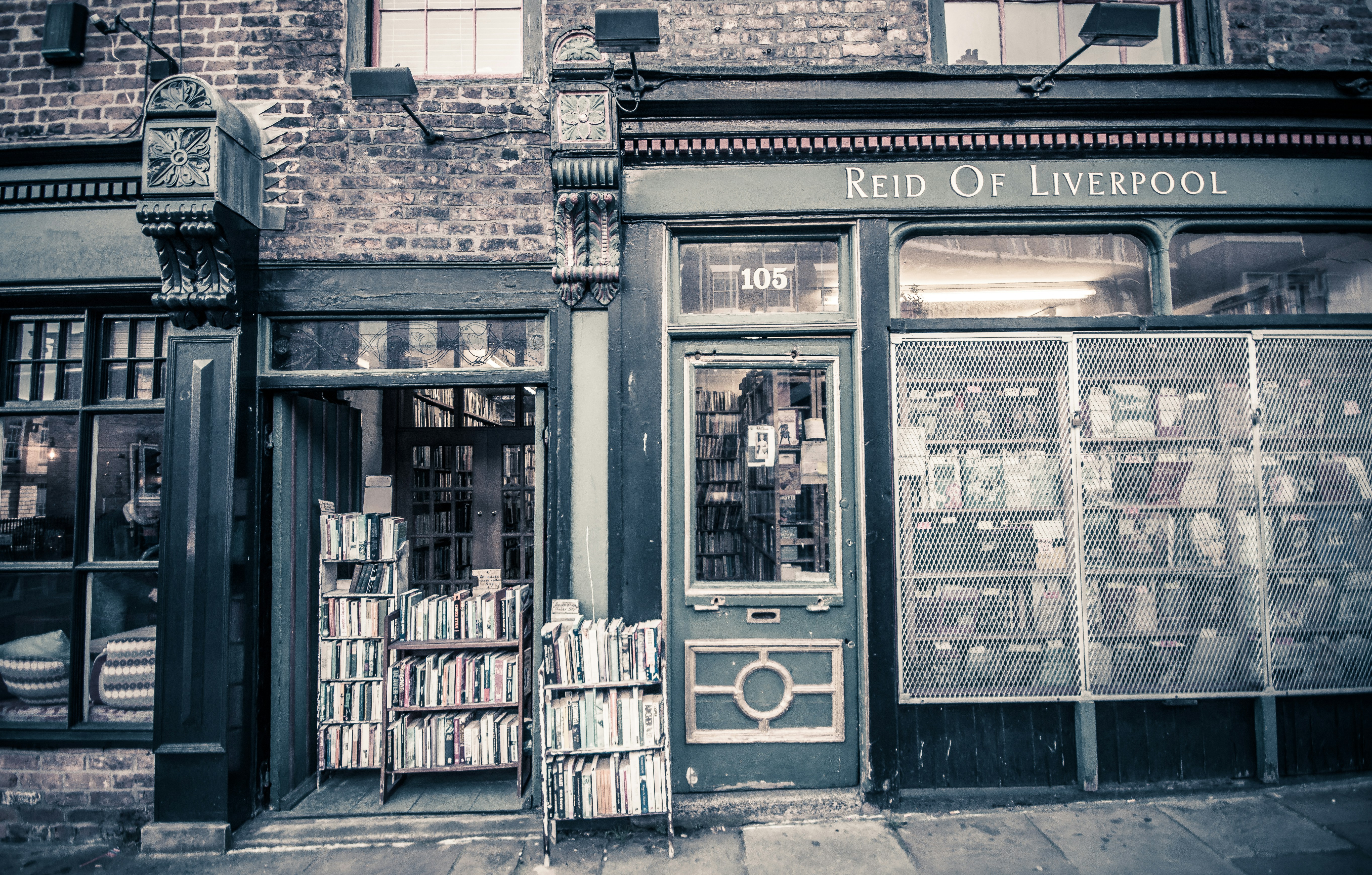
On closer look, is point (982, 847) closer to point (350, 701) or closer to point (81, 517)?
point (350, 701)

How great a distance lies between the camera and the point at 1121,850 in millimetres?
3436

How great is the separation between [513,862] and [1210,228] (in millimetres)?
6023

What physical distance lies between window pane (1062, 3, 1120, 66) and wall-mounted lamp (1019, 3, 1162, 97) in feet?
2.03

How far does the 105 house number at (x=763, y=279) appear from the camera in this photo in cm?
427

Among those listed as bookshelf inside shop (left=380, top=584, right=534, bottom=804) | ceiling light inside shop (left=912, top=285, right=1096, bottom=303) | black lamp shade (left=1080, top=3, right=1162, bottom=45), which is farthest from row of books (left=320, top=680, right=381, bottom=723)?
black lamp shade (left=1080, top=3, right=1162, bottom=45)

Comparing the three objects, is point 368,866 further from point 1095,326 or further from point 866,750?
point 1095,326

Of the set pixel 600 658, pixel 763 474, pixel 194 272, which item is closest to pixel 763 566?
pixel 763 474

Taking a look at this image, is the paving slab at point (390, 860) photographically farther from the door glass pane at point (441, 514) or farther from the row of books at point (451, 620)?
the door glass pane at point (441, 514)

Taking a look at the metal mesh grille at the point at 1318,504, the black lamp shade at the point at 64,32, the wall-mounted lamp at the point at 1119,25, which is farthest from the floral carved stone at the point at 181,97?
the metal mesh grille at the point at 1318,504

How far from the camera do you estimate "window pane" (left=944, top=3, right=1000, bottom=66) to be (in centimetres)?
436

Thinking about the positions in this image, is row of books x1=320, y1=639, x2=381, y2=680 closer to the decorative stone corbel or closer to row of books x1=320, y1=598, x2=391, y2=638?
row of books x1=320, y1=598, x2=391, y2=638

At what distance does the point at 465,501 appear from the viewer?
6.39 meters

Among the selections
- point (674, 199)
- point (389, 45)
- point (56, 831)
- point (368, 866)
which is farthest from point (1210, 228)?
point (56, 831)

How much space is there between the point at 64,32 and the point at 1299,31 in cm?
831
